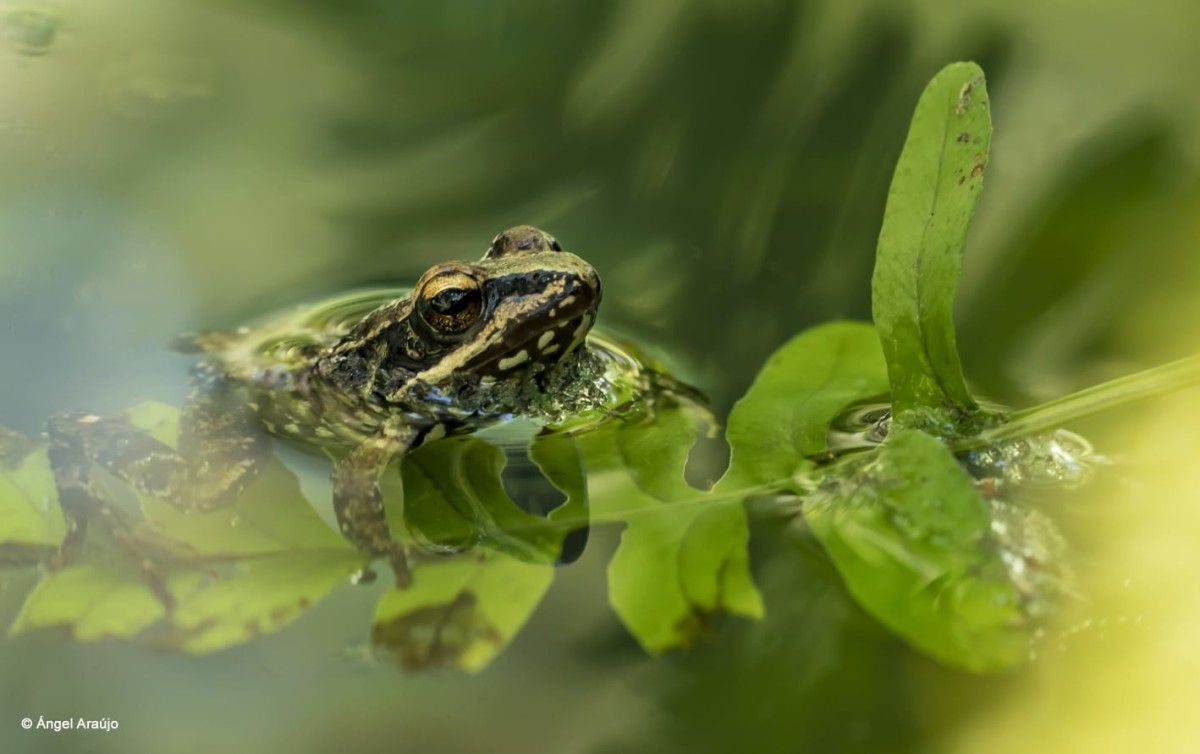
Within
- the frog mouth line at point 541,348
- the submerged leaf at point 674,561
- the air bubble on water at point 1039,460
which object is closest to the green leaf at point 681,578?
the submerged leaf at point 674,561

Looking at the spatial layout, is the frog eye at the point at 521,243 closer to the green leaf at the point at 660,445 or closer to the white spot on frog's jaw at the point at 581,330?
the white spot on frog's jaw at the point at 581,330

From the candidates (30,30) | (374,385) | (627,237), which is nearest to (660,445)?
(374,385)

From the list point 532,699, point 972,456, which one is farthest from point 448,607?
point 972,456

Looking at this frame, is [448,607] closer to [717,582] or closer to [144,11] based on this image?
[717,582]

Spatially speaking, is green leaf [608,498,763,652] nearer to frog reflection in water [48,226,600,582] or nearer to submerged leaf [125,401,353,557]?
submerged leaf [125,401,353,557]

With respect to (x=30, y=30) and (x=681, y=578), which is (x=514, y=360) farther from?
(x=30, y=30)
